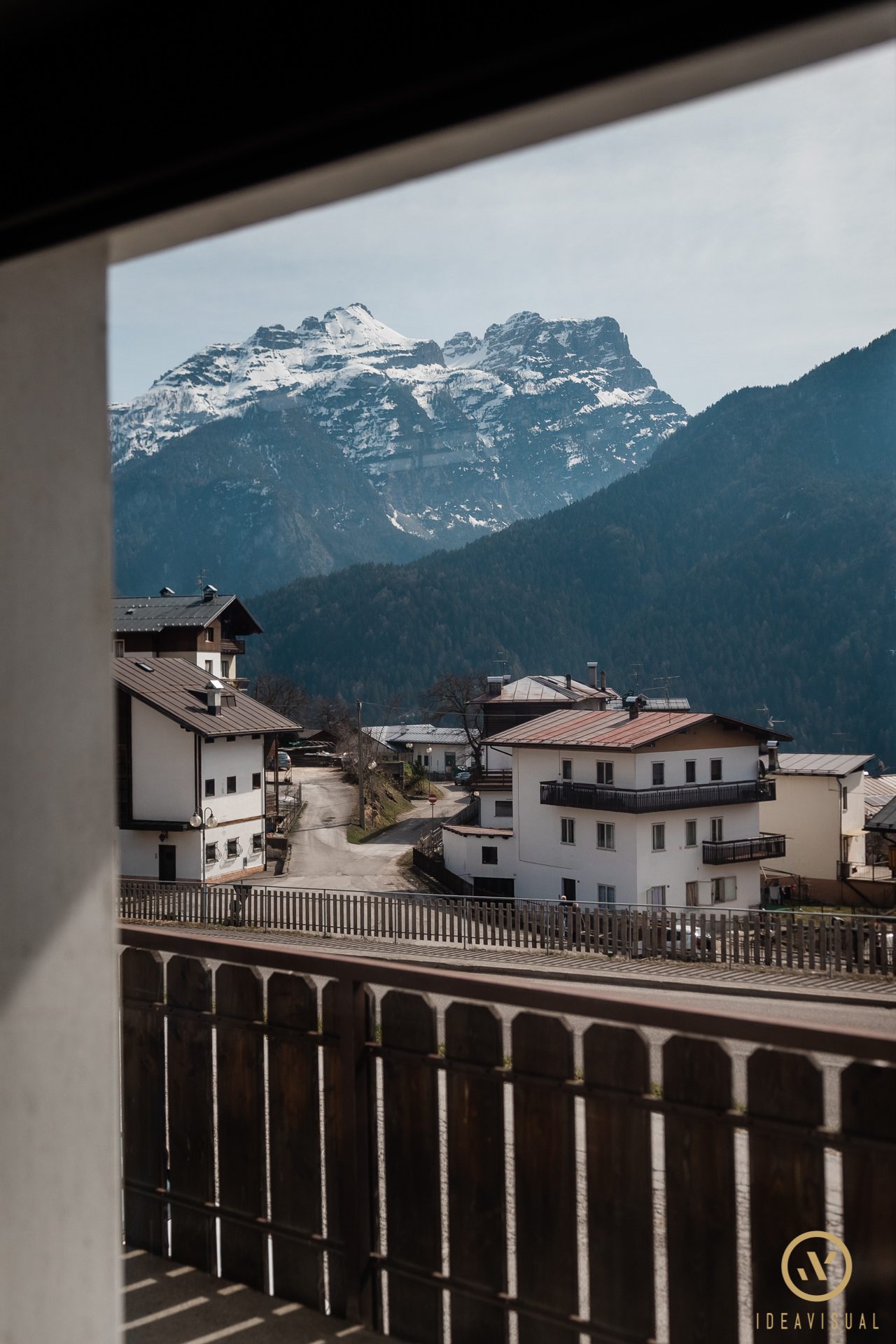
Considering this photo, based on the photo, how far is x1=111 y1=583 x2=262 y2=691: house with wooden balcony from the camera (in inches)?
1075

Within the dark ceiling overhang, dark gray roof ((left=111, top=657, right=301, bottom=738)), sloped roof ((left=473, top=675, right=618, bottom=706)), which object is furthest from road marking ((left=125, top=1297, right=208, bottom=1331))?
sloped roof ((left=473, top=675, right=618, bottom=706))

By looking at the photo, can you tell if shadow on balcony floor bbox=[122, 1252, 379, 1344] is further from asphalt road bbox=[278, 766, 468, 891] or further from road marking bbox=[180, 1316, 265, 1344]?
asphalt road bbox=[278, 766, 468, 891]

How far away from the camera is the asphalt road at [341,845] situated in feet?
76.1

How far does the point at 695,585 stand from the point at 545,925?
7535 cm

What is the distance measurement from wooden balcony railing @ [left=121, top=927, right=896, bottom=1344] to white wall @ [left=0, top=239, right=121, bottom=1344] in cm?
68

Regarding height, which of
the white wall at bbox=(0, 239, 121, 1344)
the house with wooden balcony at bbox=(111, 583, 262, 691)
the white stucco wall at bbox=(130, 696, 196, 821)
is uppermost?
the house with wooden balcony at bbox=(111, 583, 262, 691)

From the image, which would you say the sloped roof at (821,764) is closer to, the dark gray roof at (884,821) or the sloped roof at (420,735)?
the dark gray roof at (884,821)

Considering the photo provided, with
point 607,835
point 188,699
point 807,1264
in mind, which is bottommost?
point 607,835

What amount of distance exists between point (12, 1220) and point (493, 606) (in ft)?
298

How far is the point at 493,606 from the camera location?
300ft

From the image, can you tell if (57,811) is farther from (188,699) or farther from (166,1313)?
(188,699)

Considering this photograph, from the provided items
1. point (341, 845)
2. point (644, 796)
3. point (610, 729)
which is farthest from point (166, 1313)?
point (341, 845)

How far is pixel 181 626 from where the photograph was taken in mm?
27172

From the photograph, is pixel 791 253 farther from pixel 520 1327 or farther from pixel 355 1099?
pixel 520 1327
